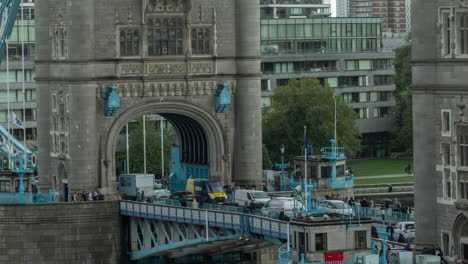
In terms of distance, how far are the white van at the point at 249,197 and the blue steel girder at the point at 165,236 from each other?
4.26 metres

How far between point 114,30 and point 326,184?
70.3ft

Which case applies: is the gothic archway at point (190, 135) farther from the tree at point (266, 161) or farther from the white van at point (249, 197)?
the tree at point (266, 161)

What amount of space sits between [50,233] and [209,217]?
1283 cm

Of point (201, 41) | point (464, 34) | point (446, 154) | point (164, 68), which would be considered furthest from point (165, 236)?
point (464, 34)

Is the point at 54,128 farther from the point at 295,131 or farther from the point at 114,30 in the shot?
the point at 295,131

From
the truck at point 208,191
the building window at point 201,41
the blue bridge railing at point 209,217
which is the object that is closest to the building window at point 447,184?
the blue bridge railing at point 209,217

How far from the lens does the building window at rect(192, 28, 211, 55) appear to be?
5276 inches

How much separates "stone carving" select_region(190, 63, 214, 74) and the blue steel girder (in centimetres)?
1312

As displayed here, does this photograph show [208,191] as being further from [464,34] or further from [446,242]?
[464,34]

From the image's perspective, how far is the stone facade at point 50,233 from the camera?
12506 cm

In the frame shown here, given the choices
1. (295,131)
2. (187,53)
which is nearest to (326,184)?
(187,53)

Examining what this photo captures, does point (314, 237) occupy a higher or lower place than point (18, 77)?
lower

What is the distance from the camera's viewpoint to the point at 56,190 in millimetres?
133750

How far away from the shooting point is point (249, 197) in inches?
4924
